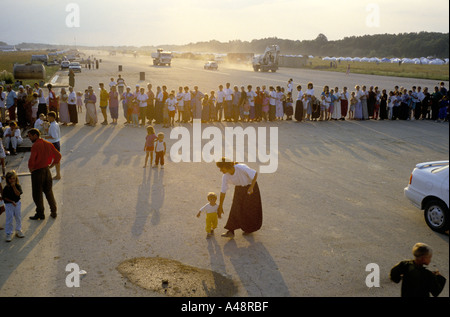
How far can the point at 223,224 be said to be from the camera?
7.46 meters

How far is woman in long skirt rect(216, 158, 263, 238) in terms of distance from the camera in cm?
652

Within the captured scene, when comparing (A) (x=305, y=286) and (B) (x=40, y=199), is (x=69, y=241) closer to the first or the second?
(B) (x=40, y=199)

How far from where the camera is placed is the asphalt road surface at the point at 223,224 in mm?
5480

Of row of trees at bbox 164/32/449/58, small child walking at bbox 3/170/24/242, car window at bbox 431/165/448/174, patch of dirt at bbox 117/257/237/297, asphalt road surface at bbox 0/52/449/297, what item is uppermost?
row of trees at bbox 164/32/449/58

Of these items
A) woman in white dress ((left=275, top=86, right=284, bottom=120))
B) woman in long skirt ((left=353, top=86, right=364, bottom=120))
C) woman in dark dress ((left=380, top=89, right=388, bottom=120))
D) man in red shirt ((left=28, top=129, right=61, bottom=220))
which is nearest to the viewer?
man in red shirt ((left=28, top=129, right=61, bottom=220))

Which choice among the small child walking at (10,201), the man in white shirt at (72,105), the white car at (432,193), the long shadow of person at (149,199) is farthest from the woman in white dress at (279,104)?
A: the small child walking at (10,201)

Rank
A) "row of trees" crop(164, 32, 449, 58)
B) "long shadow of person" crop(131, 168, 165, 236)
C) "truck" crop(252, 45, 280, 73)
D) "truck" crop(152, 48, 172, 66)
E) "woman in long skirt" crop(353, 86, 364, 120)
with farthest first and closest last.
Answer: "row of trees" crop(164, 32, 449, 58) < "truck" crop(152, 48, 172, 66) < "truck" crop(252, 45, 280, 73) < "woman in long skirt" crop(353, 86, 364, 120) < "long shadow of person" crop(131, 168, 165, 236)

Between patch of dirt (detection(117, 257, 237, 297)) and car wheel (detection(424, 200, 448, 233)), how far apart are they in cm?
422

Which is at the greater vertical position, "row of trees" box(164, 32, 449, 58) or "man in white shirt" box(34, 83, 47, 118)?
"row of trees" box(164, 32, 449, 58)

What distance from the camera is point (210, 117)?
57.5ft

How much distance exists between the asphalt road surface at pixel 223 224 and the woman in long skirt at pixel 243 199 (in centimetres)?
25

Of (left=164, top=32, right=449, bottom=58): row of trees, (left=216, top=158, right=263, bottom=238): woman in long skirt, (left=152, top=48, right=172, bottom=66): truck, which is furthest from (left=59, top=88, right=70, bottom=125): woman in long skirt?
(left=164, top=32, right=449, bottom=58): row of trees

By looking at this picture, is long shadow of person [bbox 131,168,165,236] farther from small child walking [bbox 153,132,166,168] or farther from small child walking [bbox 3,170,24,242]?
small child walking [bbox 3,170,24,242]

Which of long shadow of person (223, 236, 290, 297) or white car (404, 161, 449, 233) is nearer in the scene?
long shadow of person (223, 236, 290, 297)
